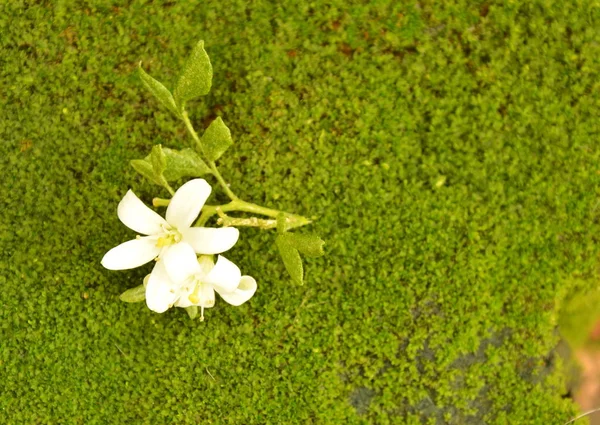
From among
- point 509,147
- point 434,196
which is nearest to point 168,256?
point 434,196

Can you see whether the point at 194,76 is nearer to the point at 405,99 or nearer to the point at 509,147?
the point at 405,99

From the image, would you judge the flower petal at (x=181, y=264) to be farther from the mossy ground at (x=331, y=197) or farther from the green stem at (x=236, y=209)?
the mossy ground at (x=331, y=197)

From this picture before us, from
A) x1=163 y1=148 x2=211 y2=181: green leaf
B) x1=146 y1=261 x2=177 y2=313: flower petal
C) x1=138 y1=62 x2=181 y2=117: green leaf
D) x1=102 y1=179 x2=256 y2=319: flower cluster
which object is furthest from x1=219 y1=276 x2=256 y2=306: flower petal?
x1=138 y1=62 x2=181 y2=117: green leaf

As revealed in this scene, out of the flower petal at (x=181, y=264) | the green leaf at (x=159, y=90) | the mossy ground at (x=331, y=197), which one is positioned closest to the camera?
the flower petal at (x=181, y=264)

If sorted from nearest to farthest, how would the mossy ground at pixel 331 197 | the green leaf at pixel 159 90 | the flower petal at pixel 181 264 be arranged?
the flower petal at pixel 181 264
the green leaf at pixel 159 90
the mossy ground at pixel 331 197

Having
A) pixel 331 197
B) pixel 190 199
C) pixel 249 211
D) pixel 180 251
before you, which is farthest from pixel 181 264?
pixel 331 197

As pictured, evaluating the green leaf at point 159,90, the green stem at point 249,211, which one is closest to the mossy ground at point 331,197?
the green stem at point 249,211
